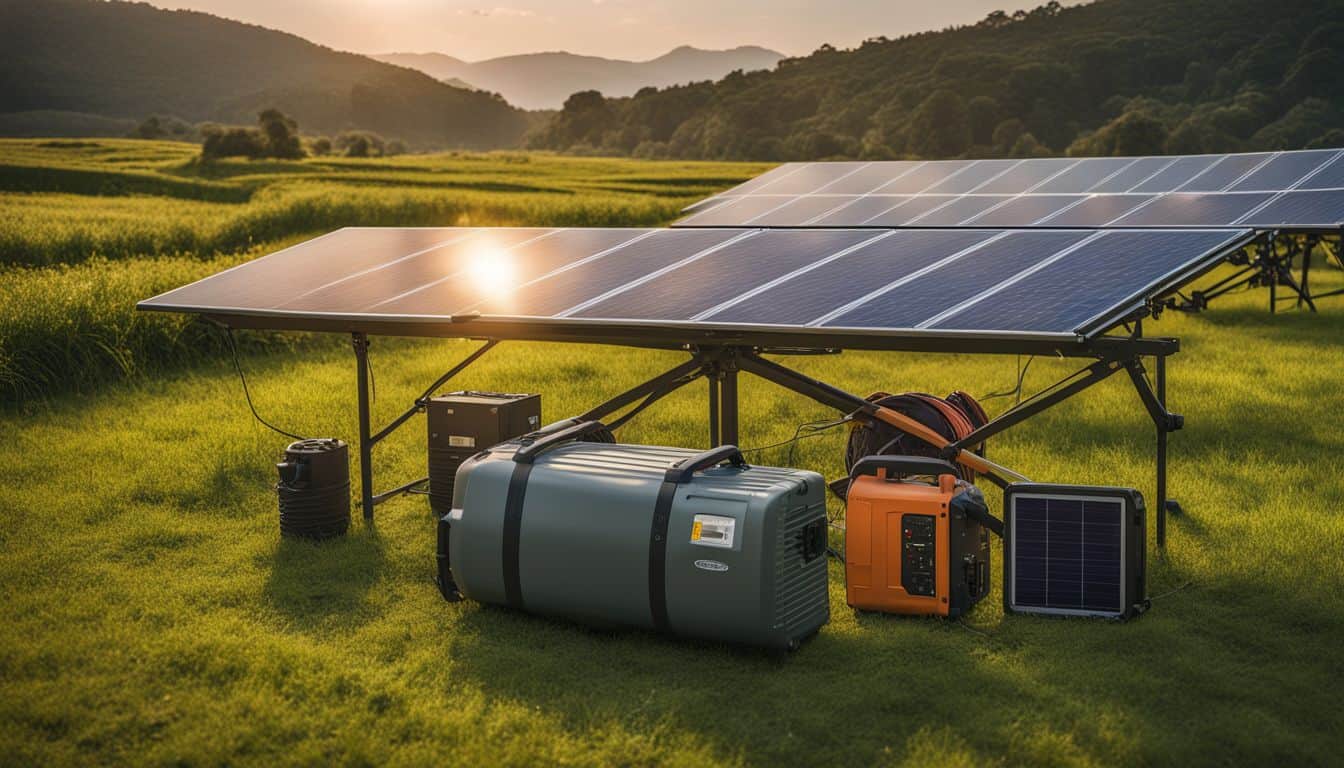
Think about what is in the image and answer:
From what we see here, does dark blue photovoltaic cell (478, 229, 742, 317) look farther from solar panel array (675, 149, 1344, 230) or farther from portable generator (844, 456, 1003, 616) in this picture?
solar panel array (675, 149, 1344, 230)

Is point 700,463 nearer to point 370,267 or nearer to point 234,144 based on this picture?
point 370,267

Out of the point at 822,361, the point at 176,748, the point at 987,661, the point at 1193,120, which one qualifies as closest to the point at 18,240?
the point at 822,361

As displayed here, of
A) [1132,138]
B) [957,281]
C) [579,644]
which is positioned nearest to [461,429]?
[579,644]

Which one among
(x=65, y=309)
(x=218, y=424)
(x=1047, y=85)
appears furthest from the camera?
(x=1047, y=85)

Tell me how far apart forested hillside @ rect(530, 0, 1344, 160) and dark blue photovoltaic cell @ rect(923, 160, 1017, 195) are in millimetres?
41498

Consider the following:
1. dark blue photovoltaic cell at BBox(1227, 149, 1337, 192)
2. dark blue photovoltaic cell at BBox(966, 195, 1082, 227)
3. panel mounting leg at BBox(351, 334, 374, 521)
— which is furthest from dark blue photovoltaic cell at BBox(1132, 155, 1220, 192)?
panel mounting leg at BBox(351, 334, 374, 521)

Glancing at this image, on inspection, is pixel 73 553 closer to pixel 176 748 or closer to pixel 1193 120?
pixel 176 748

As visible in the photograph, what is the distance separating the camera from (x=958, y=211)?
60.8 ft

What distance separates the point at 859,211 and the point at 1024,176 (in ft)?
16.5

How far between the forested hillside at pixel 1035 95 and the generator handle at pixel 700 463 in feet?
198

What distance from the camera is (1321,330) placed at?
60.4 ft

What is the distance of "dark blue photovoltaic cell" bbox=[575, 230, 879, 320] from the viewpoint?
7.78 metres

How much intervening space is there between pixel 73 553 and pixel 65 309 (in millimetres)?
7009

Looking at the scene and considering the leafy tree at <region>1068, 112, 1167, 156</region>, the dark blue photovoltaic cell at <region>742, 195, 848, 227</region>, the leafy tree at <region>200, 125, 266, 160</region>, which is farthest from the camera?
the leafy tree at <region>1068, 112, 1167, 156</region>
